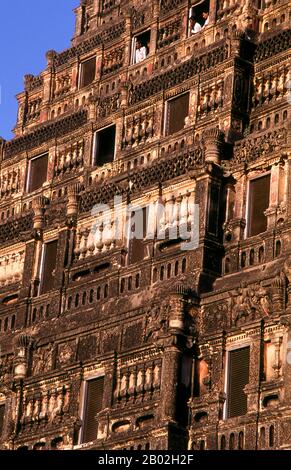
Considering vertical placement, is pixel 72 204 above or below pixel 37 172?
below

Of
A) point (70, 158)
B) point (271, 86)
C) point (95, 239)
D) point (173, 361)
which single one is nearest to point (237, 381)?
point (173, 361)

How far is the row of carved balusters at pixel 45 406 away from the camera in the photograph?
172 ft

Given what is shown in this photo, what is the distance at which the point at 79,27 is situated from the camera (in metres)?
63.8

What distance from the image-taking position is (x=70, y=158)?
58.8m

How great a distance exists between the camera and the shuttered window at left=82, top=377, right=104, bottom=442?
51.0m

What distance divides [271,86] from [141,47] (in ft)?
26.6

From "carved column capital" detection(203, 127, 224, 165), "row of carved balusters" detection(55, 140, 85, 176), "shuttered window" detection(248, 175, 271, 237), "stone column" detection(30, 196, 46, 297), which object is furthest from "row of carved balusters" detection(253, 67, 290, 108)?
"stone column" detection(30, 196, 46, 297)

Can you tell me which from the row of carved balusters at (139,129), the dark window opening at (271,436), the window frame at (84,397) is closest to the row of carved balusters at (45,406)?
the window frame at (84,397)

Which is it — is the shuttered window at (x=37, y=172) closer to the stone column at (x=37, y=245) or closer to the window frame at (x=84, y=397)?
the stone column at (x=37, y=245)

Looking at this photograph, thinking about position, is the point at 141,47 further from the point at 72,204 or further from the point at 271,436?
the point at 271,436

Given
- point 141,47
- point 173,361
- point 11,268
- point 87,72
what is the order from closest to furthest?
1. point 173,361
2. point 11,268
3. point 141,47
4. point 87,72

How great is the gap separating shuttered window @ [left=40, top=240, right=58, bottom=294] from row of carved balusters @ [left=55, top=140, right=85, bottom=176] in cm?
338
